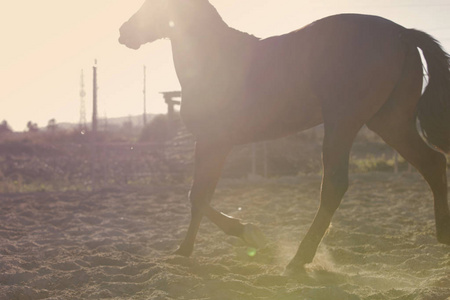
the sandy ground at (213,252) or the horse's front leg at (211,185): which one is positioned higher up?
the horse's front leg at (211,185)

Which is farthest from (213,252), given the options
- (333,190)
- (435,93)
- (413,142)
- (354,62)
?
(435,93)

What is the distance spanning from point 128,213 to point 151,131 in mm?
27247

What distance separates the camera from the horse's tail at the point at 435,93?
3447 mm

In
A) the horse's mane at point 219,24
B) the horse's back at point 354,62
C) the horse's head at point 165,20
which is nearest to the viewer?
the horse's back at point 354,62

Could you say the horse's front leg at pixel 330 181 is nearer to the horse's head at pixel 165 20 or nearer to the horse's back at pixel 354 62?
the horse's back at pixel 354 62

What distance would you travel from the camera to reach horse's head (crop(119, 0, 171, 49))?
4301 millimetres

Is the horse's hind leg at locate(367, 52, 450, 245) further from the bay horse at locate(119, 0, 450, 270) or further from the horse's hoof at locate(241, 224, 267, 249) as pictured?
→ the horse's hoof at locate(241, 224, 267, 249)

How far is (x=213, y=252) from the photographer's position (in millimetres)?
4363

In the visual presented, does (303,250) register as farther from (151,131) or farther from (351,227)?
(151,131)

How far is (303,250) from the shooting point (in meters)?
3.34

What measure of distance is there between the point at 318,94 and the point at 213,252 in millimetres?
1838

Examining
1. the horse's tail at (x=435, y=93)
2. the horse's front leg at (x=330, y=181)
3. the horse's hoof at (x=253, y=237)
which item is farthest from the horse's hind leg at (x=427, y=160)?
the horse's hoof at (x=253, y=237)

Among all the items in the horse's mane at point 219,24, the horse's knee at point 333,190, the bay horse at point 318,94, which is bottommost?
the horse's knee at point 333,190

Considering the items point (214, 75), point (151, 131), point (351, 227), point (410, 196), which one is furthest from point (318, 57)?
point (151, 131)
